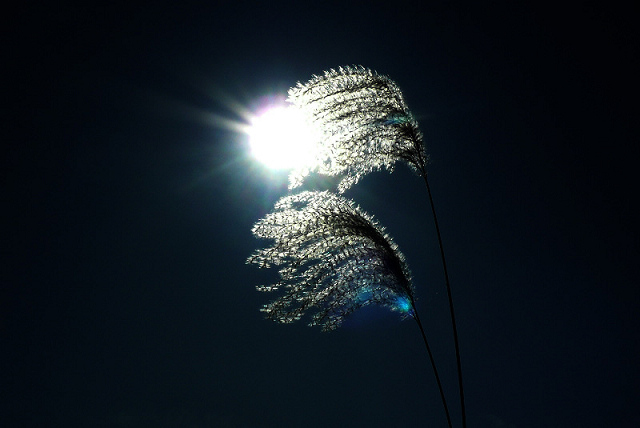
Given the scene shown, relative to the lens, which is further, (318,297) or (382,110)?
(382,110)

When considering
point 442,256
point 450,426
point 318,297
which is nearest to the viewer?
point 450,426

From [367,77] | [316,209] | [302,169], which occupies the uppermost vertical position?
[367,77]

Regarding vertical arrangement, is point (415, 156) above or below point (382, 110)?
below

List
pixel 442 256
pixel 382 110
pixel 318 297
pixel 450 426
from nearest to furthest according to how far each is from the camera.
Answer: pixel 450 426, pixel 442 256, pixel 318 297, pixel 382 110

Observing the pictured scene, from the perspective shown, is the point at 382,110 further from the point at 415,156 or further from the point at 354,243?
the point at 354,243

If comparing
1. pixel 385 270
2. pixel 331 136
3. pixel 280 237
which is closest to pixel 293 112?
pixel 331 136

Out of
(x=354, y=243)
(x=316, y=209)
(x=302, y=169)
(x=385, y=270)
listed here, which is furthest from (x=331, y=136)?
(x=385, y=270)
